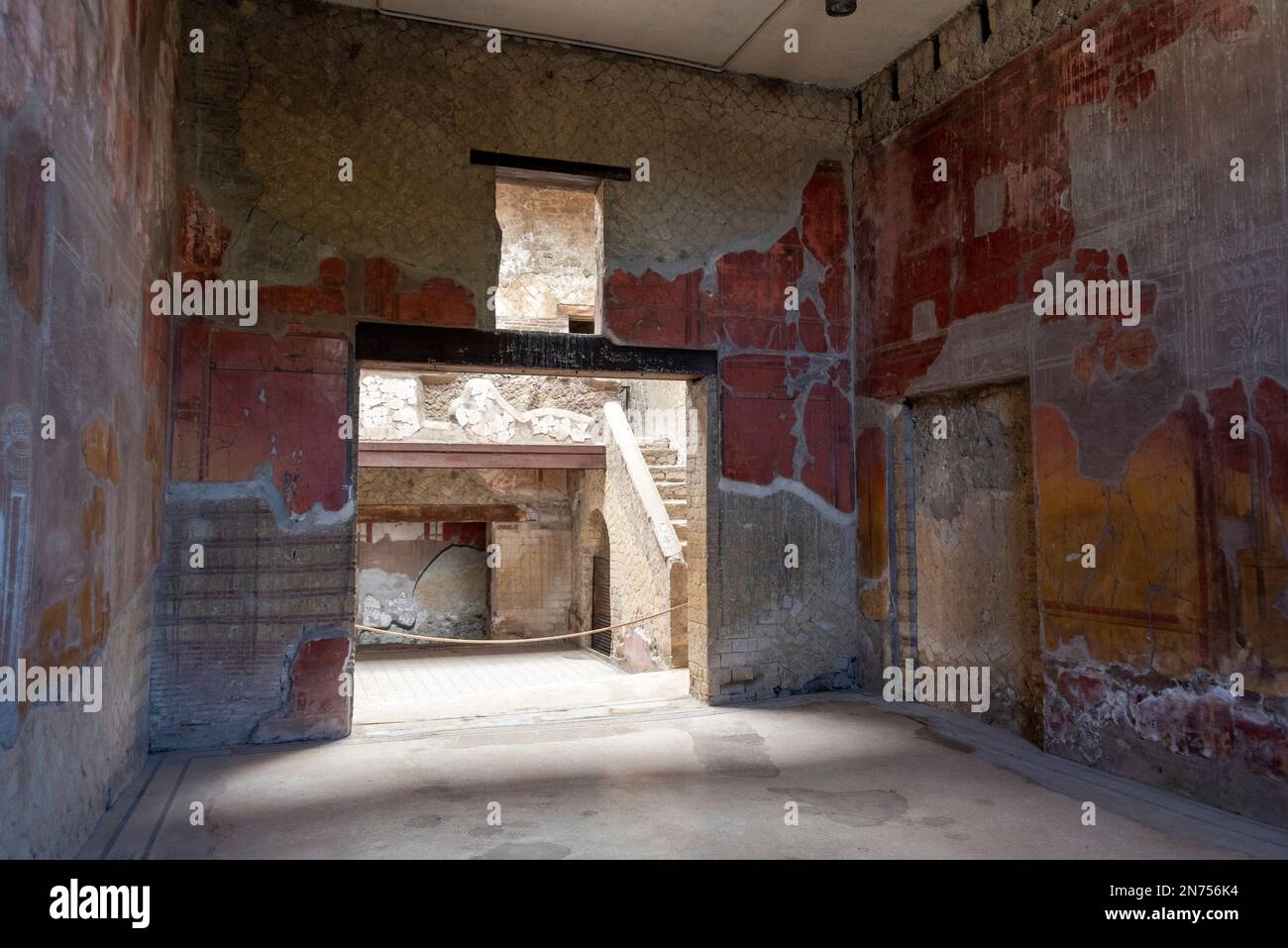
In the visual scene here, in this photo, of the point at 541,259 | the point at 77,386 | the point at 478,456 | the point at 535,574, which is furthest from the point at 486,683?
the point at 77,386

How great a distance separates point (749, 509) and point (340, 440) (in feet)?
8.55

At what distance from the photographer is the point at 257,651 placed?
4883 millimetres

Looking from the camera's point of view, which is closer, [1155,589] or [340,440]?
[1155,589]

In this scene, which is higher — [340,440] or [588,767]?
[340,440]

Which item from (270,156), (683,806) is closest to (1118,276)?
(683,806)

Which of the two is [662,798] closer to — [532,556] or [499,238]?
[499,238]

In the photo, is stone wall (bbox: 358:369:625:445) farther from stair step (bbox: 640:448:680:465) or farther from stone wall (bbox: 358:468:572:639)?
stone wall (bbox: 358:468:572:639)

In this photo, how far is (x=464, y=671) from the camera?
1030cm

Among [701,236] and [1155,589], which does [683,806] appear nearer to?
[1155,589]

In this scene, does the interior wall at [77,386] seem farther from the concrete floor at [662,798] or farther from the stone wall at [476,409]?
the stone wall at [476,409]

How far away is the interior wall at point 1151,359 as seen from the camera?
362cm

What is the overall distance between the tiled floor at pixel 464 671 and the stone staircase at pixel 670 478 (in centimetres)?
174

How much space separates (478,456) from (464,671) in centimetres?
249

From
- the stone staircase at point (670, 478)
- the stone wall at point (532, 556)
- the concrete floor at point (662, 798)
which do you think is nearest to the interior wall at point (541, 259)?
the stone wall at point (532, 556)
